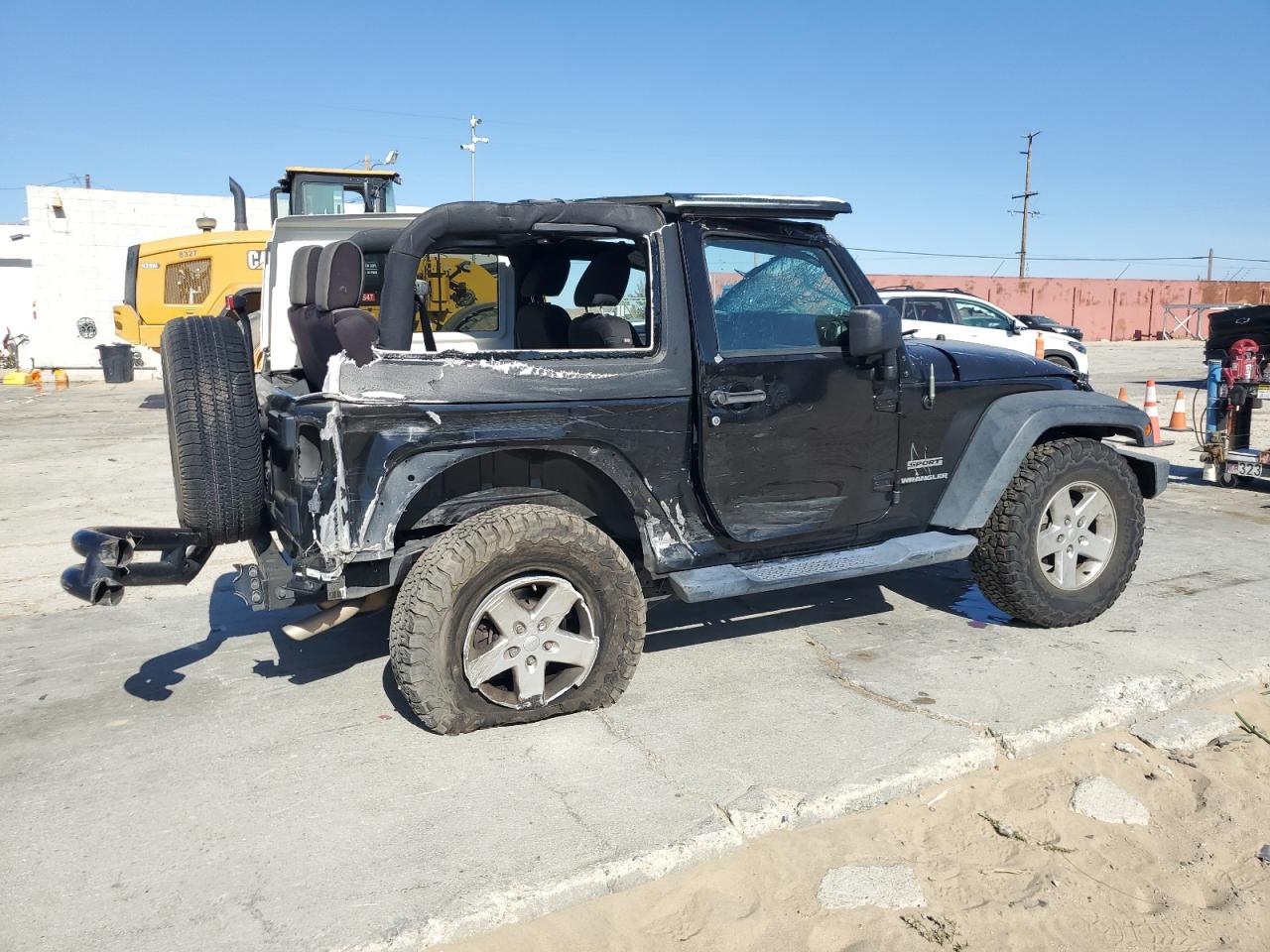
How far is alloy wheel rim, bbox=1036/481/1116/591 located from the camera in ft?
15.3

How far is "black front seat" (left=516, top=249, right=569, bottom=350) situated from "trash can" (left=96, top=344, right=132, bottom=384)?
19.5 m

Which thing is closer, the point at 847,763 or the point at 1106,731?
the point at 847,763

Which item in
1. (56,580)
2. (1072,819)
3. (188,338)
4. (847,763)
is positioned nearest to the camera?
(1072,819)

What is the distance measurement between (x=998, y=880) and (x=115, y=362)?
22.4m

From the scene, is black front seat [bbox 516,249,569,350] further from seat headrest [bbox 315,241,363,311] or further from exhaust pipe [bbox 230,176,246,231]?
exhaust pipe [bbox 230,176,246,231]

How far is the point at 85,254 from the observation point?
2417 centimetres

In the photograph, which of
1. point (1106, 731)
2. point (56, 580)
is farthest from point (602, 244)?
point (56, 580)

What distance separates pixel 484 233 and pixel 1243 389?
751 cm

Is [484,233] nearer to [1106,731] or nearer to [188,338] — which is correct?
[188,338]

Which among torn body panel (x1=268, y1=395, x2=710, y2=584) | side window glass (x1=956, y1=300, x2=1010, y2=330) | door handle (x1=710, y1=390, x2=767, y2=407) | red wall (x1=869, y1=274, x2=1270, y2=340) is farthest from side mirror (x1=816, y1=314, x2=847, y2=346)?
red wall (x1=869, y1=274, x2=1270, y2=340)

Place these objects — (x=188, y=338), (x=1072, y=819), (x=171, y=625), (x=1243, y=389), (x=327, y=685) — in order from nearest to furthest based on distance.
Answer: (x=1072, y=819) → (x=188, y=338) → (x=327, y=685) → (x=171, y=625) → (x=1243, y=389)

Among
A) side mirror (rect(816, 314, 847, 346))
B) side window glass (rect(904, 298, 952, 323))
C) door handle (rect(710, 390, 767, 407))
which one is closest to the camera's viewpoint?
door handle (rect(710, 390, 767, 407))

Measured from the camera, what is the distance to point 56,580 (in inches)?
237

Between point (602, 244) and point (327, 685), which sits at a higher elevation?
point (602, 244)
